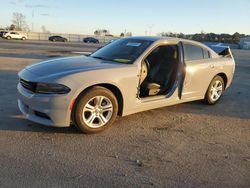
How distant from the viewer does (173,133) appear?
5500mm

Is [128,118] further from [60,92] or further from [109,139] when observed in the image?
[60,92]

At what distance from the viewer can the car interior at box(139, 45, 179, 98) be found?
20.9ft

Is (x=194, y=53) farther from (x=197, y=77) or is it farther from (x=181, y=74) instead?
(x=181, y=74)

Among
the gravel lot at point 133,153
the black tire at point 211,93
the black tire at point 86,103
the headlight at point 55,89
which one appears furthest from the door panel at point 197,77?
the headlight at point 55,89

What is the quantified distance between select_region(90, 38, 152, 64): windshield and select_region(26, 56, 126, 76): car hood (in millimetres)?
251

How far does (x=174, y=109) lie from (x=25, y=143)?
3364mm

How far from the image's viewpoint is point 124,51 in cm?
623

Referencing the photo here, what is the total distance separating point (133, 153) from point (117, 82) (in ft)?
4.19

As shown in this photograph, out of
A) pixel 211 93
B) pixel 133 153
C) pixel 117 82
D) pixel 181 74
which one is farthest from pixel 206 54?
pixel 133 153

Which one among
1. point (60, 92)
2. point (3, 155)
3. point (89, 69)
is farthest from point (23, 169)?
point (89, 69)

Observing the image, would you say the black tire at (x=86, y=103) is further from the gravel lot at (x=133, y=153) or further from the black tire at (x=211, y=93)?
the black tire at (x=211, y=93)

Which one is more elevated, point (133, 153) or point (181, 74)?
point (181, 74)

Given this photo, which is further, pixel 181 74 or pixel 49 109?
pixel 181 74

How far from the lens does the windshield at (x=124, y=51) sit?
5942 millimetres
